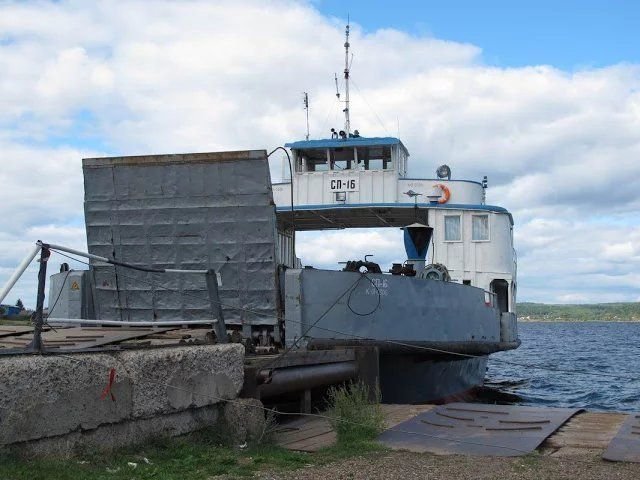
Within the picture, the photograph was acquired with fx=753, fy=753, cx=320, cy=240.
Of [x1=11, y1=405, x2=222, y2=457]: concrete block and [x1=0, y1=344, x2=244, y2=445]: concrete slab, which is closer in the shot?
[x1=0, y1=344, x2=244, y2=445]: concrete slab

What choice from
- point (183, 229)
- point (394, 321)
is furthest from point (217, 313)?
point (394, 321)

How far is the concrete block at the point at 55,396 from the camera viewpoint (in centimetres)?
482

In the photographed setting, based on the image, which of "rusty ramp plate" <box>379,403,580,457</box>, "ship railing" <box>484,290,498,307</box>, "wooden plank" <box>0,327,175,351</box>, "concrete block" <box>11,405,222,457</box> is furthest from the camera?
"ship railing" <box>484,290,498,307</box>

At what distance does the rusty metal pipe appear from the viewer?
747 centimetres

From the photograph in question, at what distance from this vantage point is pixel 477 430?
291 inches

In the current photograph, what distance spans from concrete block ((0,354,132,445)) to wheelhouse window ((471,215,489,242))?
12349 millimetres

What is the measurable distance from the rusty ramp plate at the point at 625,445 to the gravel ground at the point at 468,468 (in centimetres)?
11

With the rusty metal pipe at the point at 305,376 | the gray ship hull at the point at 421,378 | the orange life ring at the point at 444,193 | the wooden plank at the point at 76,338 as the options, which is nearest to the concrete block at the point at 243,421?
the rusty metal pipe at the point at 305,376

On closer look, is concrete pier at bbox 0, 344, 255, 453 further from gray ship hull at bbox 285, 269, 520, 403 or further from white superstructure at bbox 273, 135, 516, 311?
white superstructure at bbox 273, 135, 516, 311

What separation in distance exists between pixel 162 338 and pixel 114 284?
3816 mm

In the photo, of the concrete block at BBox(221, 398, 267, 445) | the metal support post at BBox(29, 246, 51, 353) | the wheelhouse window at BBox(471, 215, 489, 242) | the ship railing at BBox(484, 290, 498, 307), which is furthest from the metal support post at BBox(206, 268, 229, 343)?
the wheelhouse window at BBox(471, 215, 489, 242)

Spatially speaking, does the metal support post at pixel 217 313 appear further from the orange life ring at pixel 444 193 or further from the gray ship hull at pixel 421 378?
the orange life ring at pixel 444 193

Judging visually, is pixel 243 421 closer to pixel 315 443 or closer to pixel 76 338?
pixel 315 443

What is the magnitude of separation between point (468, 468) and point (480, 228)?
11.8 metres
